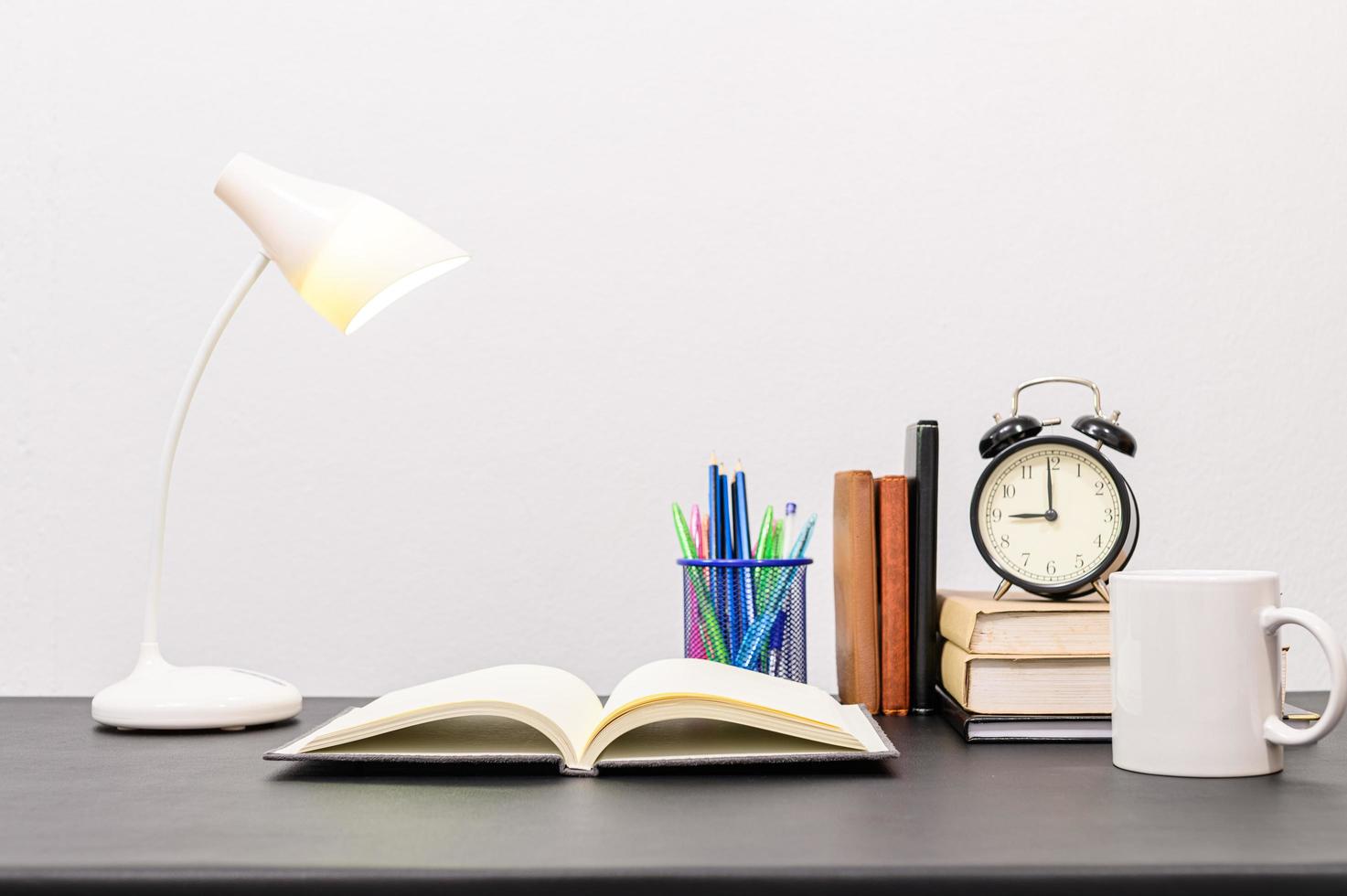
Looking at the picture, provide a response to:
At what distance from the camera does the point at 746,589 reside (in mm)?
1039

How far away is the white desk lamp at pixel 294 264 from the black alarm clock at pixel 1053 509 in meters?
0.48

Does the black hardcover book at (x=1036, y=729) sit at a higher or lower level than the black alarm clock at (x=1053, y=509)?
lower

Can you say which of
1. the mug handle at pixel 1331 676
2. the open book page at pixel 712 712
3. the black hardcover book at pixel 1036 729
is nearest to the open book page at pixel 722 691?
the open book page at pixel 712 712

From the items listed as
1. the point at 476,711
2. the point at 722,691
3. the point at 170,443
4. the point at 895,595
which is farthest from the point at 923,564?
the point at 170,443

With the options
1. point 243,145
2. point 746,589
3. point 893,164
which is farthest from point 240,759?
point 893,164

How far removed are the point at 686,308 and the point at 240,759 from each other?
0.72 metres

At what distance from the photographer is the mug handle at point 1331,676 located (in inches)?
26.9

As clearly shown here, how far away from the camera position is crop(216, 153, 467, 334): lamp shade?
91 centimetres

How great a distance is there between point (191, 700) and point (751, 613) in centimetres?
48

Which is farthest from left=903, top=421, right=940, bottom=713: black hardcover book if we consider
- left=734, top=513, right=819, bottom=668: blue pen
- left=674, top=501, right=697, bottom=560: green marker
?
left=674, top=501, right=697, bottom=560: green marker

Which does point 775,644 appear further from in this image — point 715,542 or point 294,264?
point 294,264

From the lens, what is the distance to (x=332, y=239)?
909 millimetres

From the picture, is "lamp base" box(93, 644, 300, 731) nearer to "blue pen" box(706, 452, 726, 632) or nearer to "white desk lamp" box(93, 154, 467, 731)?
"white desk lamp" box(93, 154, 467, 731)

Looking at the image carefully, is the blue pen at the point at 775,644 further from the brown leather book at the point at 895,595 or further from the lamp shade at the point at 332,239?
the lamp shade at the point at 332,239
